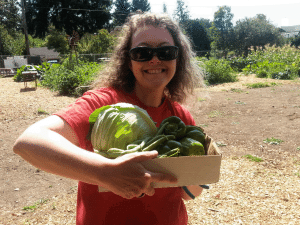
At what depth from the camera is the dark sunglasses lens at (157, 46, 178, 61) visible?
176cm

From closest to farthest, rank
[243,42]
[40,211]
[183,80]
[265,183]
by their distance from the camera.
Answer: [183,80] < [40,211] < [265,183] < [243,42]

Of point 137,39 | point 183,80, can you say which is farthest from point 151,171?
point 183,80

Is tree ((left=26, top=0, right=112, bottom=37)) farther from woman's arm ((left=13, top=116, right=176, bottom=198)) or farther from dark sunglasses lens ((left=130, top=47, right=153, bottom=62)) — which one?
woman's arm ((left=13, top=116, right=176, bottom=198))

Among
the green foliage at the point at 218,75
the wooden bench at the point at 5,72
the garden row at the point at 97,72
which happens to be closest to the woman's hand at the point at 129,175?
the garden row at the point at 97,72

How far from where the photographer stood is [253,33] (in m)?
36.9

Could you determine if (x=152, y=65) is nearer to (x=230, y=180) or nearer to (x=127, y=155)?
(x=127, y=155)

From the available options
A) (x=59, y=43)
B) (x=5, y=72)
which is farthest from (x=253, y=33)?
(x=5, y=72)

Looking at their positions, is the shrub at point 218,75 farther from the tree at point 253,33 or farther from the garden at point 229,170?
the tree at point 253,33

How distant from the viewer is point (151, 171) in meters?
1.14

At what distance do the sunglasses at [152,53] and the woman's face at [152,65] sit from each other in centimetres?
3

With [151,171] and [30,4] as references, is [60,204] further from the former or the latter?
[30,4]

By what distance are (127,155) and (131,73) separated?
1.26m

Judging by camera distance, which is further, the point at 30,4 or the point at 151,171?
the point at 30,4

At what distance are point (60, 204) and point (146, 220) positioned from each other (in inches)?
121
